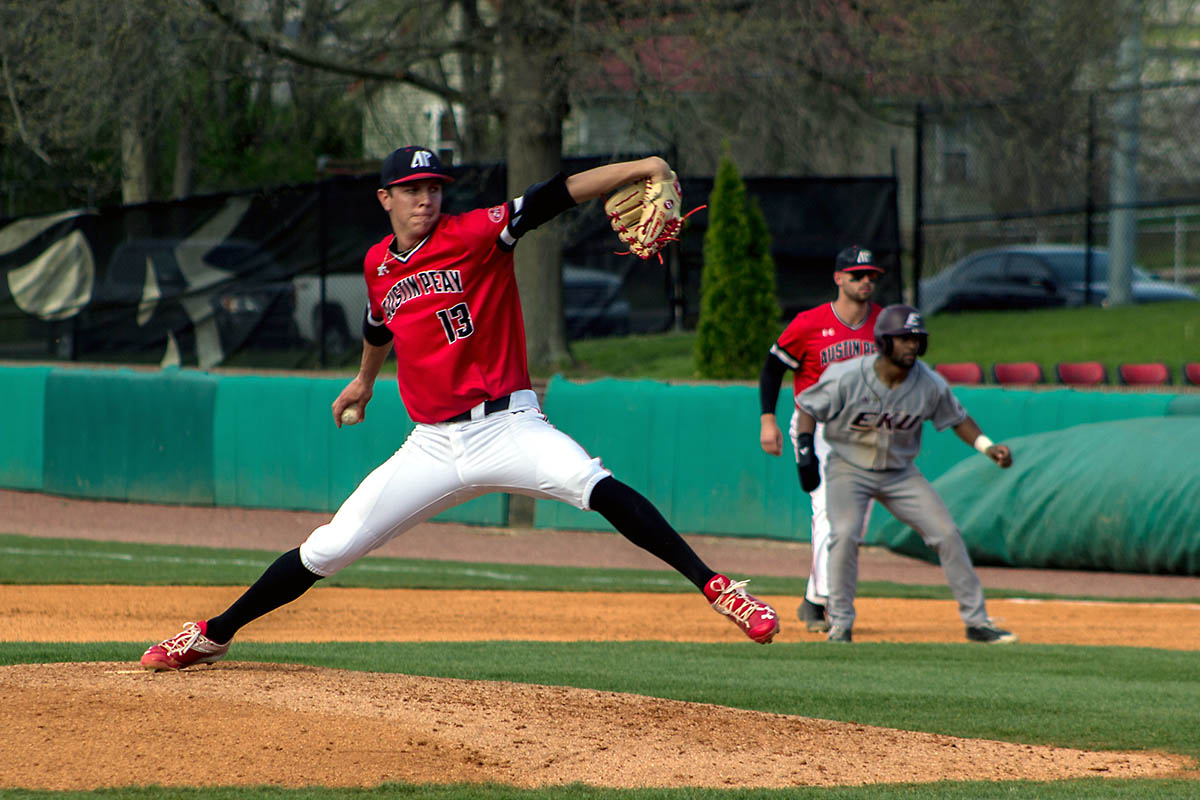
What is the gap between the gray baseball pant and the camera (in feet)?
25.4

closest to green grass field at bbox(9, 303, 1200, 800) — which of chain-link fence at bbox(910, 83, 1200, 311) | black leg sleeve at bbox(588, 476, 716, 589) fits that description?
black leg sleeve at bbox(588, 476, 716, 589)

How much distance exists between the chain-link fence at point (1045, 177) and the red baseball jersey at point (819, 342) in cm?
921

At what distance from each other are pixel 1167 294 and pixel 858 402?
703 inches

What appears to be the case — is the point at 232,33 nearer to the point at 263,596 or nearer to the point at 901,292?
the point at 901,292

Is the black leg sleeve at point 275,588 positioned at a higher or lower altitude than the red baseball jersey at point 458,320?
lower

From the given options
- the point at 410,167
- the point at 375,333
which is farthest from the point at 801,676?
the point at 410,167

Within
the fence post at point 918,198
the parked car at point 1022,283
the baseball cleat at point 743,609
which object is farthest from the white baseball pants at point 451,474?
the parked car at point 1022,283

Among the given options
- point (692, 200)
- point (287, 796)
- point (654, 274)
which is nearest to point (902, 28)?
point (692, 200)

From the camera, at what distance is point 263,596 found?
5.08 metres

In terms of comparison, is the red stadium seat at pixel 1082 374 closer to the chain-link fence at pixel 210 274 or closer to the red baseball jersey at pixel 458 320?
the chain-link fence at pixel 210 274

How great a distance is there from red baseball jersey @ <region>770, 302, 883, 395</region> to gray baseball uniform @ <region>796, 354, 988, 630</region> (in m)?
0.44

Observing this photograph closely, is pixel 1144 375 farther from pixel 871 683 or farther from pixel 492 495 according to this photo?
pixel 871 683

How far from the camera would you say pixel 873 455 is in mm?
7715

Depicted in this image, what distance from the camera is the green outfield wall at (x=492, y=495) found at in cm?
1187
